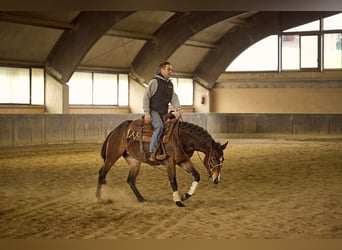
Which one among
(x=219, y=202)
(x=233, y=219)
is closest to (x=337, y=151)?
(x=219, y=202)

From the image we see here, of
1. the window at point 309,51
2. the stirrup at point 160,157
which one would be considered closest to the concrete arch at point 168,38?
the window at point 309,51

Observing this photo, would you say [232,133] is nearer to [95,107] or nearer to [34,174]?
[95,107]

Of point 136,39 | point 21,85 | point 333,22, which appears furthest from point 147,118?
point 333,22

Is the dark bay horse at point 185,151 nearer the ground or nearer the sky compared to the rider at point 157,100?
nearer the ground

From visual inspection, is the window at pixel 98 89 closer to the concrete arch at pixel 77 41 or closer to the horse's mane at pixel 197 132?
the concrete arch at pixel 77 41

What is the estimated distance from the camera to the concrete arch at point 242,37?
26516 mm

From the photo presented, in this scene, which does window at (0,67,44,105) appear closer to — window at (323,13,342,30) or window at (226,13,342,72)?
window at (226,13,342,72)

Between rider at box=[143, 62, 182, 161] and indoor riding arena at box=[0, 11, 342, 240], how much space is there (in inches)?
22.4

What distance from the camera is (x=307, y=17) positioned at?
26375mm

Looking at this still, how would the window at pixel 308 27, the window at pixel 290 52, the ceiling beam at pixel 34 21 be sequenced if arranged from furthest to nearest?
1. the window at pixel 290 52
2. the window at pixel 308 27
3. the ceiling beam at pixel 34 21

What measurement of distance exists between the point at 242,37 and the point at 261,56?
1252 mm

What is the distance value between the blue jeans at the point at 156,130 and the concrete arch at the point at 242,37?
1908 cm

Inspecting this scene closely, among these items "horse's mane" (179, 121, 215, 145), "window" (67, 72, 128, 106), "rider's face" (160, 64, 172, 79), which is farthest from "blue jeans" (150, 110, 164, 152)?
"window" (67, 72, 128, 106)

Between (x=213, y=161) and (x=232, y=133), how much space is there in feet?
56.4
